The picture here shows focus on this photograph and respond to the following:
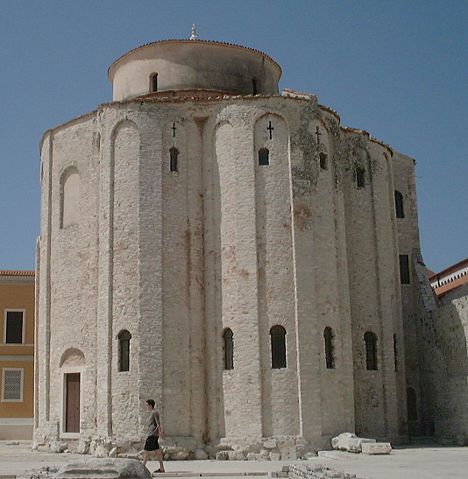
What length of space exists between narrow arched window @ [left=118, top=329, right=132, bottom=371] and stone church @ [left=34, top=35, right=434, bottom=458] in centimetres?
4

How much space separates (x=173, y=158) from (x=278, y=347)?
6651 millimetres

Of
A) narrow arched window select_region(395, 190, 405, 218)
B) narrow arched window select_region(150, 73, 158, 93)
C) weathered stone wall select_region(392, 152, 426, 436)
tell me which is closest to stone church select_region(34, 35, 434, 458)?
narrow arched window select_region(150, 73, 158, 93)

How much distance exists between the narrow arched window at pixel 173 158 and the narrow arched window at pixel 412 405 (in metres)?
11.5

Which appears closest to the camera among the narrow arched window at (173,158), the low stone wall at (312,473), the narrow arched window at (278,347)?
the low stone wall at (312,473)

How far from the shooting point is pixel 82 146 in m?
28.6

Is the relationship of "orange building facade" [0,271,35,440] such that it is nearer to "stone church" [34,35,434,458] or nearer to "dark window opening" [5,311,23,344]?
"dark window opening" [5,311,23,344]

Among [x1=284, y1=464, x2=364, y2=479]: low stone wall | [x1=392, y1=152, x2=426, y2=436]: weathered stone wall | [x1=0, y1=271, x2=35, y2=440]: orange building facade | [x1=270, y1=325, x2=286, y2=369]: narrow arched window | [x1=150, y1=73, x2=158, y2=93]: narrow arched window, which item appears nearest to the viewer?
[x1=284, y1=464, x2=364, y2=479]: low stone wall

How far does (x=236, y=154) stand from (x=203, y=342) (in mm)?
5714

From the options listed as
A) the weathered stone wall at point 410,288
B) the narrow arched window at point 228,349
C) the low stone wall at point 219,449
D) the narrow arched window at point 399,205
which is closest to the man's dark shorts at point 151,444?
the low stone wall at point 219,449

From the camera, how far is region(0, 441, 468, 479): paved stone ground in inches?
677

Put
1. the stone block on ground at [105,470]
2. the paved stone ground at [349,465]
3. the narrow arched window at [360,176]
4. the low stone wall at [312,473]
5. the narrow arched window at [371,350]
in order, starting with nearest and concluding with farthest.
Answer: the stone block on ground at [105,470], the low stone wall at [312,473], the paved stone ground at [349,465], the narrow arched window at [371,350], the narrow arched window at [360,176]

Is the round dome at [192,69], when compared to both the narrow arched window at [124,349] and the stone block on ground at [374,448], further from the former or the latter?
the stone block on ground at [374,448]

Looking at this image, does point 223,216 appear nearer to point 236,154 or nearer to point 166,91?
point 236,154

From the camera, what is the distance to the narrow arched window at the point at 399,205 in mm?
32875
